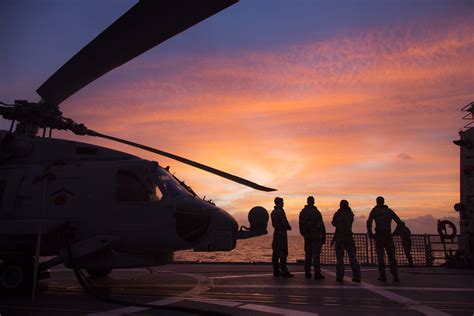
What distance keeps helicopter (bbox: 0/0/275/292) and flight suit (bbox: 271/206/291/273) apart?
1.60 meters

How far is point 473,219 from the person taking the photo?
16391 millimetres

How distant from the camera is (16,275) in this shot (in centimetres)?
817

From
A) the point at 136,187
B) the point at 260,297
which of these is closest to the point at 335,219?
the point at 260,297

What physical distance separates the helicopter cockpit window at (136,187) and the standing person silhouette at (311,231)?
15.1 feet

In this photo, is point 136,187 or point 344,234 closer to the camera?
point 136,187

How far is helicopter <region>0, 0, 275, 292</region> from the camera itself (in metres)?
7.89

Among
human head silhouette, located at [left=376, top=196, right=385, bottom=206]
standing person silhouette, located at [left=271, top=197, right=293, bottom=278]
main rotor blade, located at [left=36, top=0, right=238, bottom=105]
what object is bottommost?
standing person silhouette, located at [left=271, top=197, right=293, bottom=278]

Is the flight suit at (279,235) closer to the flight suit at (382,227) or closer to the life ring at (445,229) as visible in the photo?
the flight suit at (382,227)

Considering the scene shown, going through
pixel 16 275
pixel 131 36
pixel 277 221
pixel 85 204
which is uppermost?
pixel 131 36

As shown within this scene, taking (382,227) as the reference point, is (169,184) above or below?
above

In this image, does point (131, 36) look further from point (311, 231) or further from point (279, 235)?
point (311, 231)

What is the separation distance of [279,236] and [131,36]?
7.20 meters

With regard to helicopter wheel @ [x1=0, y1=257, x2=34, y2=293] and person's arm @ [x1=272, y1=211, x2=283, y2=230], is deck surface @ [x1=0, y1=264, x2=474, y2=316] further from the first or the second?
person's arm @ [x1=272, y1=211, x2=283, y2=230]

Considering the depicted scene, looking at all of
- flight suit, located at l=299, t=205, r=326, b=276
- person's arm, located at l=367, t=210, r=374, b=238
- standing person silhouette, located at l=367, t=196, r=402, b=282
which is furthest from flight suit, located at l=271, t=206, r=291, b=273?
standing person silhouette, located at l=367, t=196, r=402, b=282
